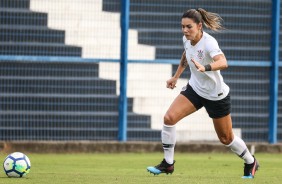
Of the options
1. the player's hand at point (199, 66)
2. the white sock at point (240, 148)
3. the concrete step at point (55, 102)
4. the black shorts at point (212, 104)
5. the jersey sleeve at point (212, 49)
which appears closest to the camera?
the player's hand at point (199, 66)

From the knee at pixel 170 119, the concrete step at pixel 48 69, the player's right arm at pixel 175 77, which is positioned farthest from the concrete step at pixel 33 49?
the knee at pixel 170 119

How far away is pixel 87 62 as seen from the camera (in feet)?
56.6

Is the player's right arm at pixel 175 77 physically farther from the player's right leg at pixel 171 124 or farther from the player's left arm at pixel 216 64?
the player's left arm at pixel 216 64

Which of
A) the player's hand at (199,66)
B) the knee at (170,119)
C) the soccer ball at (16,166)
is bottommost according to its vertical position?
the soccer ball at (16,166)

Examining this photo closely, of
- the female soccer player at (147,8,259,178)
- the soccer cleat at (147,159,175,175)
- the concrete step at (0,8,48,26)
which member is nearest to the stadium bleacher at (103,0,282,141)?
the concrete step at (0,8,48,26)

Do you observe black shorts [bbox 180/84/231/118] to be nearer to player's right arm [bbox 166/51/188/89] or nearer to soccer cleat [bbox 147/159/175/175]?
player's right arm [bbox 166/51/188/89]

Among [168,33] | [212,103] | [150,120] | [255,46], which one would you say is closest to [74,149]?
[150,120]

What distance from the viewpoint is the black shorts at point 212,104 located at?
11.5 metres

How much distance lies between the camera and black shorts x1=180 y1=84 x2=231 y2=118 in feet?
37.7

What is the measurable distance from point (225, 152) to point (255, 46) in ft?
7.01

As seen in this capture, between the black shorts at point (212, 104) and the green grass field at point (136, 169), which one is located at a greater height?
the black shorts at point (212, 104)

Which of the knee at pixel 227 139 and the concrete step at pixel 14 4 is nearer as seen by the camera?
the knee at pixel 227 139

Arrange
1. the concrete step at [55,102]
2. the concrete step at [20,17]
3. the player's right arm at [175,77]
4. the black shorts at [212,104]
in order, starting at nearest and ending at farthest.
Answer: the black shorts at [212,104]
the player's right arm at [175,77]
the concrete step at [20,17]
the concrete step at [55,102]

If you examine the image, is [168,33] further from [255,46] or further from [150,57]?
[255,46]
